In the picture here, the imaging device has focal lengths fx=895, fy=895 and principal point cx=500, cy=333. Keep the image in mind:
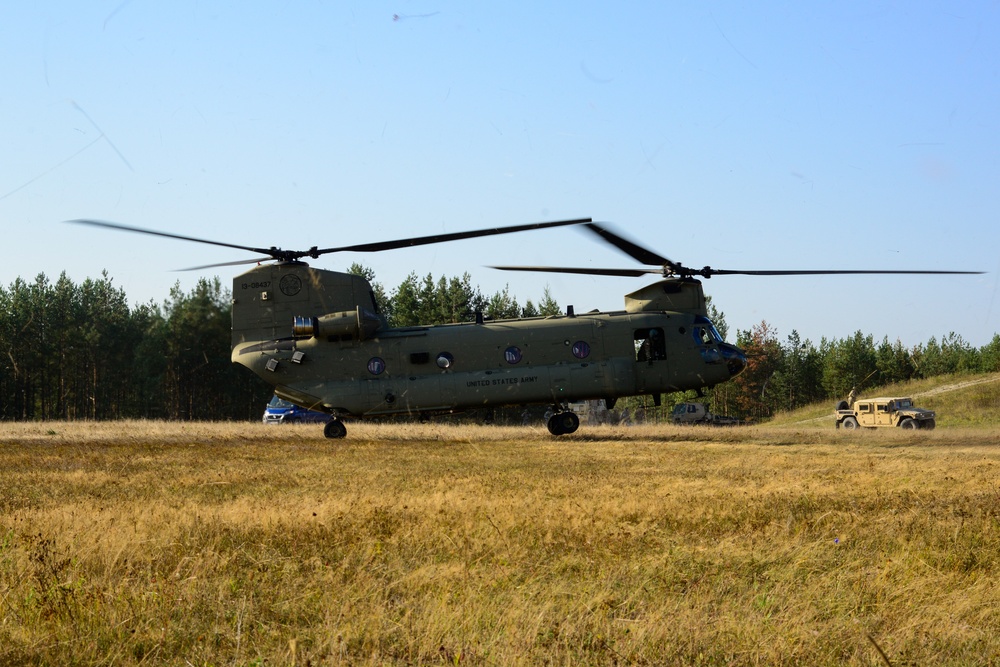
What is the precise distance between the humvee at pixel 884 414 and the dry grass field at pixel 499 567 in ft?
77.9

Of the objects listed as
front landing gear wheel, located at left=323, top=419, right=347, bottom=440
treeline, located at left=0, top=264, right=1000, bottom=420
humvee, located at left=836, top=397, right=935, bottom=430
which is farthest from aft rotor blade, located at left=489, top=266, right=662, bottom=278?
treeline, located at left=0, top=264, right=1000, bottom=420

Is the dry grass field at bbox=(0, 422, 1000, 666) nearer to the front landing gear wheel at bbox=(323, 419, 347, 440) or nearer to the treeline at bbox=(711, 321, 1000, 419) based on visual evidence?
the front landing gear wheel at bbox=(323, 419, 347, 440)

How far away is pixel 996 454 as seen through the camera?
2011 cm

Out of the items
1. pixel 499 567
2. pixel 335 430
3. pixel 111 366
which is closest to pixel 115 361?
pixel 111 366

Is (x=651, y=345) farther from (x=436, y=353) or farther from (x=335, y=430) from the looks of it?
(x=335, y=430)

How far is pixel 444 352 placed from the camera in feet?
84.9

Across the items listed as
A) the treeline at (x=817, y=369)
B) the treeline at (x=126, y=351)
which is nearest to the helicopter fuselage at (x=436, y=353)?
the treeline at (x=126, y=351)

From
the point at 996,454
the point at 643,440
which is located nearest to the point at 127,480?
the point at 643,440

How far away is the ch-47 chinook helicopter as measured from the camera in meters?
25.5

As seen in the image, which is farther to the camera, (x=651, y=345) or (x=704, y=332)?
(x=704, y=332)

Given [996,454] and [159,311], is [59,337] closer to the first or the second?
[159,311]

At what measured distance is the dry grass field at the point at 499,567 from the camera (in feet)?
17.6

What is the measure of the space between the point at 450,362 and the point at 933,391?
42.9 m

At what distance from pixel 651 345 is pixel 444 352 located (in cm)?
604
